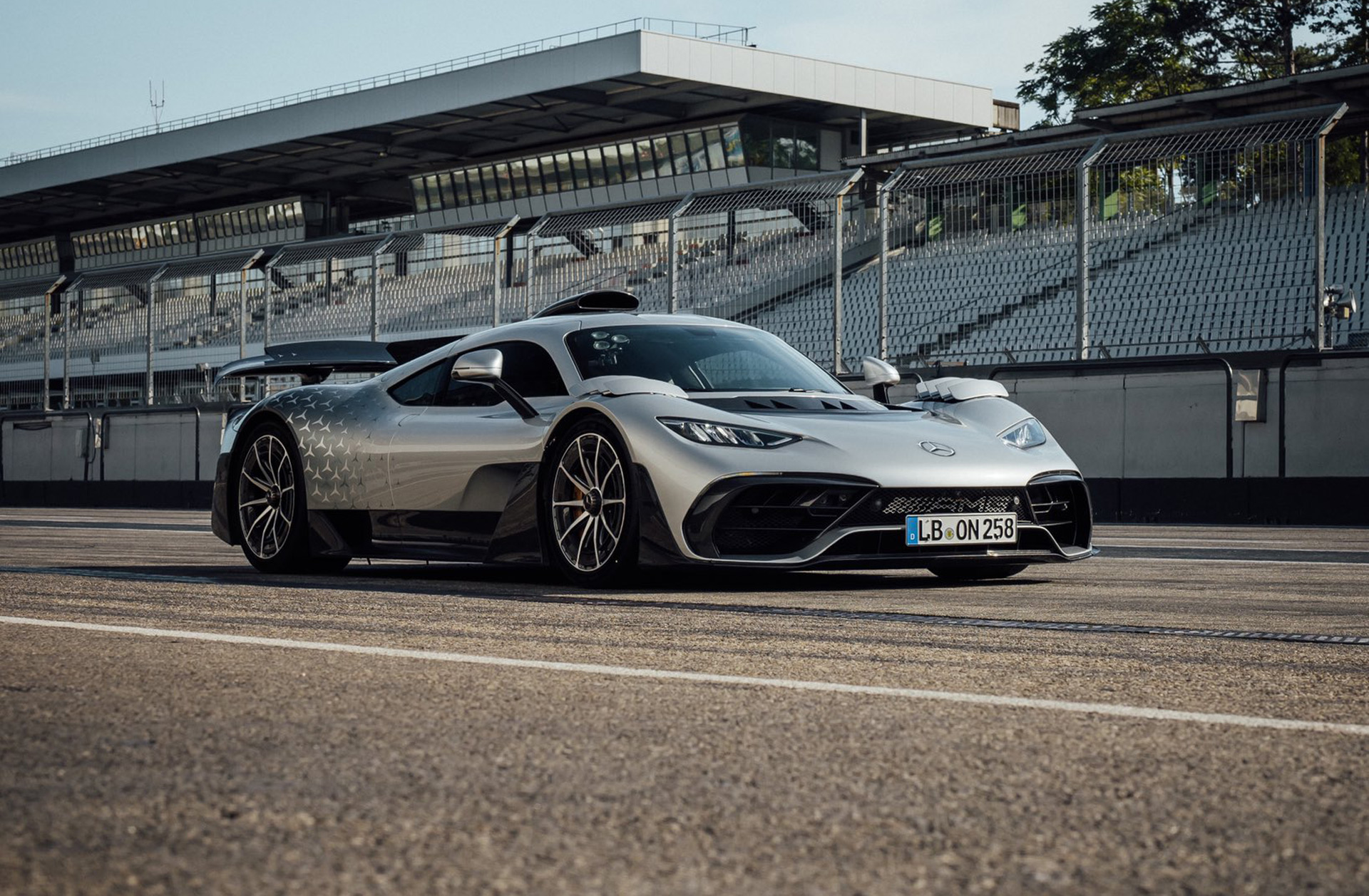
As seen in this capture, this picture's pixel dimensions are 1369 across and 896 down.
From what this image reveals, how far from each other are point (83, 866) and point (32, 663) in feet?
8.20

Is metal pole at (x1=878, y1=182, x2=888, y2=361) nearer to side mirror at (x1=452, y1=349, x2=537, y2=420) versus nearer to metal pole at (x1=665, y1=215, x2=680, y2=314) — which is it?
metal pole at (x1=665, y1=215, x2=680, y2=314)

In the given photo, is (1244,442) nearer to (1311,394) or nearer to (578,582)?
(1311,394)

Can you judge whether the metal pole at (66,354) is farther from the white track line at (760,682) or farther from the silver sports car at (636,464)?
the white track line at (760,682)

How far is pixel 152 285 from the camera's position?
86.2ft

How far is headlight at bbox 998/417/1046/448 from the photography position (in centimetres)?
771

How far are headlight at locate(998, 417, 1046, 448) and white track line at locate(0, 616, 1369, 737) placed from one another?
3.52 metres

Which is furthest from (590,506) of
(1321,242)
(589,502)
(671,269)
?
(671,269)

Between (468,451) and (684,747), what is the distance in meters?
4.78

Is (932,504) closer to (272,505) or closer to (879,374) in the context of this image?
(879,374)

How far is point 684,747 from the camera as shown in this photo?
11.2 feet

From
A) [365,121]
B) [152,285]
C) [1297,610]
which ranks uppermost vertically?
[365,121]

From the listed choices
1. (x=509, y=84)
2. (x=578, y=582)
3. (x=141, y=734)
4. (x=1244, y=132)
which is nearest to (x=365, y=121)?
(x=509, y=84)

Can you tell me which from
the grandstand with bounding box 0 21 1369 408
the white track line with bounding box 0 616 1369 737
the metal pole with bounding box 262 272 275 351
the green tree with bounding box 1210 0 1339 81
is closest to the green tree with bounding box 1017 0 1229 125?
the green tree with bounding box 1210 0 1339 81

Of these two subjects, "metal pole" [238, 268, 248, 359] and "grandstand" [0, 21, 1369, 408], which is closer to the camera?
"grandstand" [0, 21, 1369, 408]
